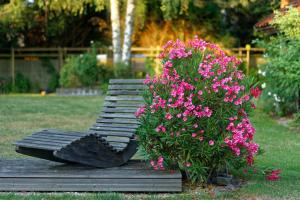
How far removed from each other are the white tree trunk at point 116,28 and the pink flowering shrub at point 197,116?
55.0 ft

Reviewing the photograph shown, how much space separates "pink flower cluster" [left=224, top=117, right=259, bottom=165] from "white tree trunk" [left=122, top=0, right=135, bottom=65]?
16984 millimetres

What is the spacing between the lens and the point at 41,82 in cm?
2808

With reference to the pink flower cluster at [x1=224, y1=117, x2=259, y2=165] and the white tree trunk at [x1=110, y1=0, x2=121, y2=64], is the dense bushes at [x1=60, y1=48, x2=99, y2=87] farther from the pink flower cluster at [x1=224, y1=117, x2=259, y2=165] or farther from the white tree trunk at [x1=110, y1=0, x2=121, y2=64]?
the pink flower cluster at [x1=224, y1=117, x2=259, y2=165]

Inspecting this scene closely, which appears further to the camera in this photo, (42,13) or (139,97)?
(42,13)

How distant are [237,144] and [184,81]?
3.00ft

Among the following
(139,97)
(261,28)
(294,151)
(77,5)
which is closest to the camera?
(139,97)

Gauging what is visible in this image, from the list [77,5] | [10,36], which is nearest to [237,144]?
[77,5]

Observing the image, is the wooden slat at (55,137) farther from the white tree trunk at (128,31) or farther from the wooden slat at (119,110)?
the white tree trunk at (128,31)

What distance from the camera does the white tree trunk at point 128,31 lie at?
23266 millimetres

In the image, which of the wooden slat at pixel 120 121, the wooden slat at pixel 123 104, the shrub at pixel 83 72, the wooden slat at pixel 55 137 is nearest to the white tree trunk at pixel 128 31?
the shrub at pixel 83 72

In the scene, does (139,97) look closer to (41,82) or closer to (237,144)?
(237,144)

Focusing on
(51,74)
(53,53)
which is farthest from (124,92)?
(53,53)

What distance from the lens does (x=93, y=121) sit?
582 inches

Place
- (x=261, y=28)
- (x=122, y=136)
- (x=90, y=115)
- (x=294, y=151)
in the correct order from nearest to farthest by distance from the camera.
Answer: (x=122, y=136) → (x=294, y=151) → (x=90, y=115) → (x=261, y=28)
